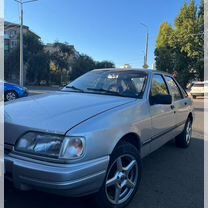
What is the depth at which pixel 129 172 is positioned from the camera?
3.17 m

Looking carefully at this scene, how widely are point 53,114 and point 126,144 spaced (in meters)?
0.88

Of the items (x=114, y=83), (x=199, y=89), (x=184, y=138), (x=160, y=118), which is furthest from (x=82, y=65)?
(x=160, y=118)

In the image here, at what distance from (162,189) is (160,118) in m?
0.99

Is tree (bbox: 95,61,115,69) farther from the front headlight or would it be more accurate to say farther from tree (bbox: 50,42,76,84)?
the front headlight

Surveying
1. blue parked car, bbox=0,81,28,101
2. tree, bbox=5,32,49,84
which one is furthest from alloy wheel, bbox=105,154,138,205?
tree, bbox=5,32,49,84

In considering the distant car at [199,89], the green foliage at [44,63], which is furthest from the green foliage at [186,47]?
the green foliage at [44,63]

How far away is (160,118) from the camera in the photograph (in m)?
4.00

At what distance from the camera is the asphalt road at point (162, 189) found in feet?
10.1

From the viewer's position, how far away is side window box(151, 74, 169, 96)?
4092mm

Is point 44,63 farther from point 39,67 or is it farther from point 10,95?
point 10,95

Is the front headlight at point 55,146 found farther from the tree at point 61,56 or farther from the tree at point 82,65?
the tree at point 82,65

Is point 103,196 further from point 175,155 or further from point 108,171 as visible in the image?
point 175,155

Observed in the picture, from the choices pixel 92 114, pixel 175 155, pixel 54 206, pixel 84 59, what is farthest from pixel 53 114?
pixel 84 59

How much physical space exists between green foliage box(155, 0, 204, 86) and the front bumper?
34780 millimetres
